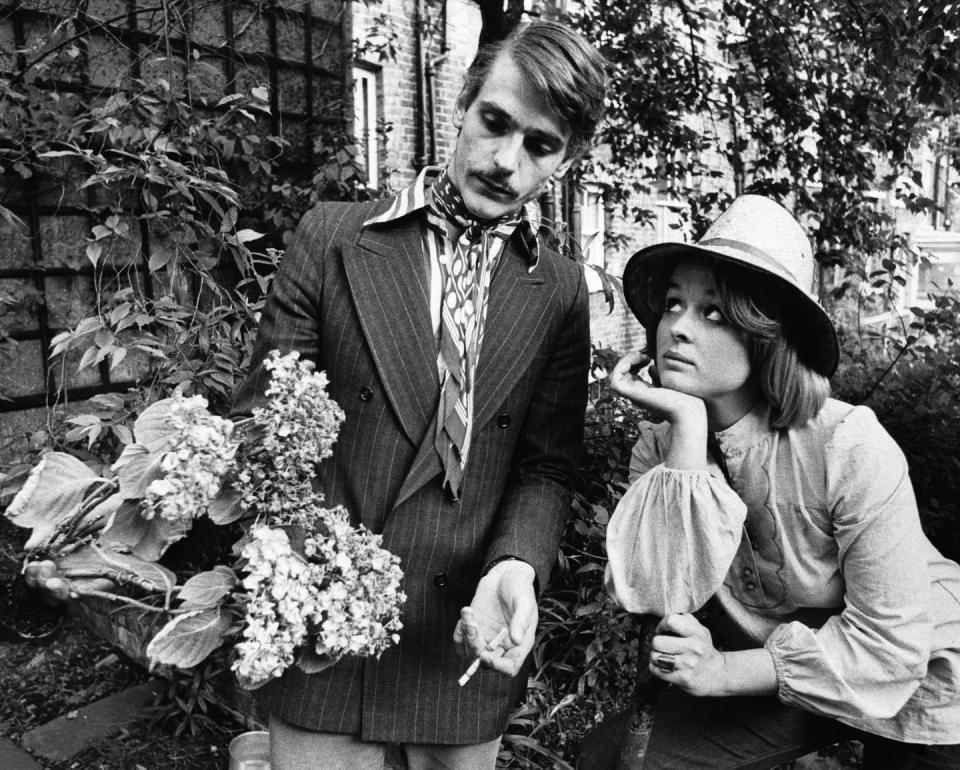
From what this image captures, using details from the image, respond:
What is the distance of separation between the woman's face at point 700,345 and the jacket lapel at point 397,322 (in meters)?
0.44

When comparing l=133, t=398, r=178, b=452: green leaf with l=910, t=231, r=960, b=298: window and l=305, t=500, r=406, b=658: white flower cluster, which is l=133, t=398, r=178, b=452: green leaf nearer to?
l=305, t=500, r=406, b=658: white flower cluster

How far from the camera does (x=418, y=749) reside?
165 cm

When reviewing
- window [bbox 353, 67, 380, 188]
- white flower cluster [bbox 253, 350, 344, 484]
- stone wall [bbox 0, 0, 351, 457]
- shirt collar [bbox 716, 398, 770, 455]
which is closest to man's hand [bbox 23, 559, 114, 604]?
white flower cluster [bbox 253, 350, 344, 484]

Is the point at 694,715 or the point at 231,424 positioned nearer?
the point at 231,424

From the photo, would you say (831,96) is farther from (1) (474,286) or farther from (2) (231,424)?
(2) (231,424)

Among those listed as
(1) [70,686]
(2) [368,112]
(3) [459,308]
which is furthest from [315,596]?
(2) [368,112]

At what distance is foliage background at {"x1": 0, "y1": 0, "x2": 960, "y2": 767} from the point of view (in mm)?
3139

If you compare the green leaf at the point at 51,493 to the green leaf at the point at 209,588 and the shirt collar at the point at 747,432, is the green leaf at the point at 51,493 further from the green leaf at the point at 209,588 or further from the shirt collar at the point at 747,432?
the shirt collar at the point at 747,432

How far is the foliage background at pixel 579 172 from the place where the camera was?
3139 mm

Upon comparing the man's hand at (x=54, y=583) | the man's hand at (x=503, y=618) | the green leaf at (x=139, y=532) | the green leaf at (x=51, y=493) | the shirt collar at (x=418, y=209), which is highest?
the shirt collar at (x=418, y=209)

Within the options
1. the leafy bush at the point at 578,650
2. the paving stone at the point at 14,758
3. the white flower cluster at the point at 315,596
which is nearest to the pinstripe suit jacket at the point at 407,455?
the white flower cluster at the point at 315,596

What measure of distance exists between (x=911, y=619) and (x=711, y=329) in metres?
0.58

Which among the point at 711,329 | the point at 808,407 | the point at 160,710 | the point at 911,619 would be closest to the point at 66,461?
the point at 711,329

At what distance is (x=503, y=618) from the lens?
1.43m
